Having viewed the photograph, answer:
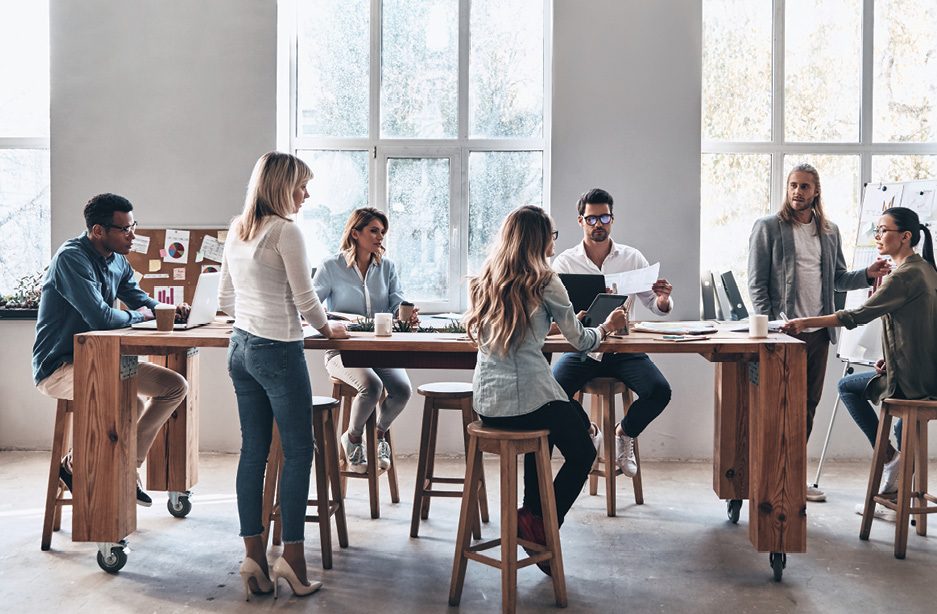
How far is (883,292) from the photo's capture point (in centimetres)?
330

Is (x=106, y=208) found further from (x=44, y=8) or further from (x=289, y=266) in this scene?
(x=44, y=8)

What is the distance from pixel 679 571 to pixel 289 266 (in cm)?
185

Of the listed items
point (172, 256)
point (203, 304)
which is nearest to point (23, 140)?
point (172, 256)

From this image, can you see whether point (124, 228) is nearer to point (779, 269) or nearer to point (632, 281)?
point (632, 281)

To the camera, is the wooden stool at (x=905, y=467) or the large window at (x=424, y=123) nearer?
the wooden stool at (x=905, y=467)

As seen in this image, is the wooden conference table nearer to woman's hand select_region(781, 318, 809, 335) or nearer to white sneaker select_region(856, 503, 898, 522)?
woman's hand select_region(781, 318, 809, 335)

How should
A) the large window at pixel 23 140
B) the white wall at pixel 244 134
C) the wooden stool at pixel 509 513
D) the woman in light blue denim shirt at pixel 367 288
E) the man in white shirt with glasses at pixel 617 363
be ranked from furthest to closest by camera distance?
the large window at pixel 23 140, the white wall at pixel 244 134, the woman in light blue denim shirt at pixel 367 288, the man in white shirt with glasses at pixel 617 363, the wooden stool at pixel 509 513

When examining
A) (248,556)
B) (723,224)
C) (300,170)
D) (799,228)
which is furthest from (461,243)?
(248,556)

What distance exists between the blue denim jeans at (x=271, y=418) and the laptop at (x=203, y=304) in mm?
589

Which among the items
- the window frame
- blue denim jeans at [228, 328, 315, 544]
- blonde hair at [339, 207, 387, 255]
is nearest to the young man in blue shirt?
blue denim jeans at [228, 328, 315, 544]

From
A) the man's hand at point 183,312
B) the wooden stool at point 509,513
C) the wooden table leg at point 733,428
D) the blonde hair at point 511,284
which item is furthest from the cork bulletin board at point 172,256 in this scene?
the wooden table leg at point 733,428

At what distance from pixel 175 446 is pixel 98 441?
0.65 metres

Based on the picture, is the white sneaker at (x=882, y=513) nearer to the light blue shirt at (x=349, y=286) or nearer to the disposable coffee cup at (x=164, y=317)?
the light blue shirt at (x=349, y=286)

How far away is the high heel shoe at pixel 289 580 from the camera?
2.69m
